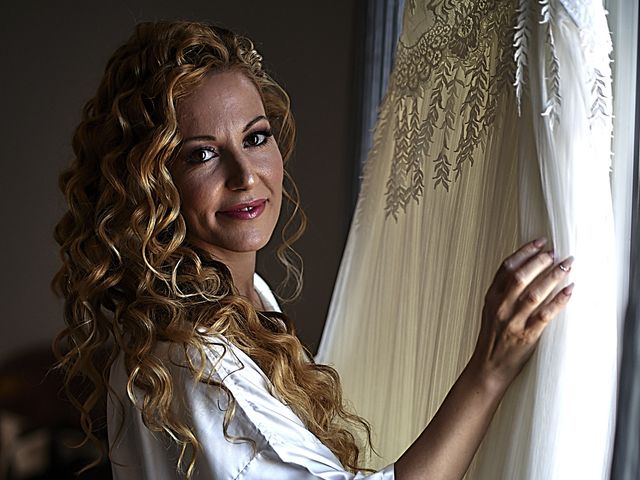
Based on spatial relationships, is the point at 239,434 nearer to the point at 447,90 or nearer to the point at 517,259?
the point at 517,259

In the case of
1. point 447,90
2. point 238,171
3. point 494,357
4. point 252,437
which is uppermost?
point 447,90

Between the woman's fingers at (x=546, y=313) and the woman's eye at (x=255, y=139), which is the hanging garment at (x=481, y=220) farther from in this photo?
the woman's eye at (x=255, y=139)

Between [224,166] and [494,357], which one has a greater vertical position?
[224,166]

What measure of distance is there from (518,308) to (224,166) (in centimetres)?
58

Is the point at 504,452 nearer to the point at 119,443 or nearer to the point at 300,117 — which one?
the point at 119,443

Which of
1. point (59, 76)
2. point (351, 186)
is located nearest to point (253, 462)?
point (351, 186)

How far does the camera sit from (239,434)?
4.24ft

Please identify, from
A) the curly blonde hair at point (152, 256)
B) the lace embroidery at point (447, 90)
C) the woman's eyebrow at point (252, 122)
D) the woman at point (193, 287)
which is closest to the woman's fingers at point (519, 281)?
the woman at point (193, 287)

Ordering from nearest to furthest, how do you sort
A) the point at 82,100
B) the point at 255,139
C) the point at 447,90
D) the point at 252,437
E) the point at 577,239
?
1. the point at 577,239
2. the point at 252,437
3. the point at 447,90
4. the point at 255,139
5. the point at 82,100

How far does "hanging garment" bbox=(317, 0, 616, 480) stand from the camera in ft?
3.58

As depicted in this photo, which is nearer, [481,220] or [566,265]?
[566,265]

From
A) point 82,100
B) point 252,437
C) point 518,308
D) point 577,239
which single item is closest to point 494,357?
point 518,308

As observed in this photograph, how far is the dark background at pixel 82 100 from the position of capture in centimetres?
276

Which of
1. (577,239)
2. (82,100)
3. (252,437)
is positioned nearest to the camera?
(577,239)
